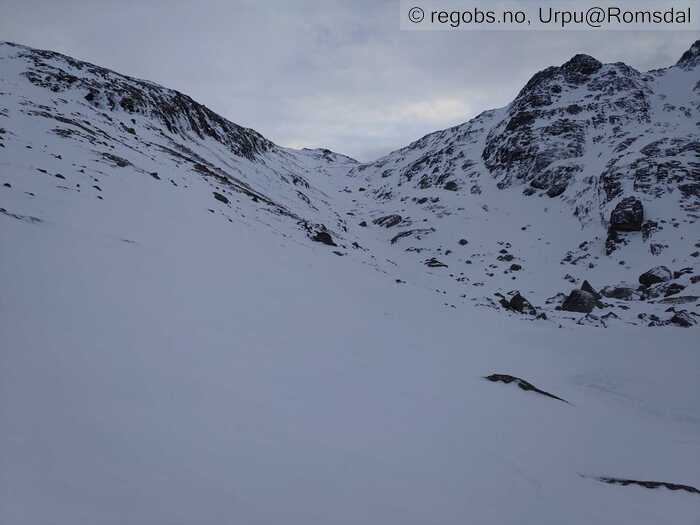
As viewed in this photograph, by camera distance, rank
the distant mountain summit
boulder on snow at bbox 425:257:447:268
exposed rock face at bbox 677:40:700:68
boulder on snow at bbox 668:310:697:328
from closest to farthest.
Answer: boulder on snow at bbox 668:310:697:328
the distant mountain summit
boulder on snow at bbox 425:257:447:268
exposed rock face at bbox 677:40:700:68

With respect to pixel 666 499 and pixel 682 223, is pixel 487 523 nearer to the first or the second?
pixel 666 499

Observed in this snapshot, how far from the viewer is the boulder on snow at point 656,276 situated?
21.3 metres

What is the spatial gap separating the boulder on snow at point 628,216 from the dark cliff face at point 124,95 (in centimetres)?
3988

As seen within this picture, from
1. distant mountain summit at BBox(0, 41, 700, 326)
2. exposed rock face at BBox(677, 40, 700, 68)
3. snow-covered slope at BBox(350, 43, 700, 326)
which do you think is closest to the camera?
→ distant mountain summit at BBox(0, 41, 700, 326)

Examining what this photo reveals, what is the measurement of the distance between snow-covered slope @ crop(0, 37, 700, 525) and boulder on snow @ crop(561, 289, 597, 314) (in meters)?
1.93

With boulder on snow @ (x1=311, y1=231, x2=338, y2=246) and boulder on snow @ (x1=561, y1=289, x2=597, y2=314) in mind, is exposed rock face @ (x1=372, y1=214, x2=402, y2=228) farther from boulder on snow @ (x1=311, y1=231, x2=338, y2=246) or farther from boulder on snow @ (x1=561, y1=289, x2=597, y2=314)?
boulder on snow @ (x1=561, y1=289, x2=597, y2=314)

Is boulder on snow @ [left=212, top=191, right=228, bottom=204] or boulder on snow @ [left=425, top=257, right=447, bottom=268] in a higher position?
boulder on snow @ [left=212, top=191, right=228, bottom=204]

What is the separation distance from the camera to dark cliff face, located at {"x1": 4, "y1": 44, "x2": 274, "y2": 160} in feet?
102

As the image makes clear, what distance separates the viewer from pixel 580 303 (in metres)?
18.0

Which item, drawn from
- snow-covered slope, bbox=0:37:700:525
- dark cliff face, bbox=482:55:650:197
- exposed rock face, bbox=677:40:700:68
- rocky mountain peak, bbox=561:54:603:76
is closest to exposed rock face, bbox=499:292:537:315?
snow-covered slope, bbox=0:37:700:525

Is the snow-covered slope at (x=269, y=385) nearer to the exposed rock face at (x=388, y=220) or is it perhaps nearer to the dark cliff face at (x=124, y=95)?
the dark cliff face at (x=124, y=95)

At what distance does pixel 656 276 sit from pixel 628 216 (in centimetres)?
939

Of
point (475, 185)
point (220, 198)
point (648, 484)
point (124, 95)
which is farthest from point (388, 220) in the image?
point (648, 484)

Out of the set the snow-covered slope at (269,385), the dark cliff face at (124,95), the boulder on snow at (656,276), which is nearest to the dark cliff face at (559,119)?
the boulder on snow at (656,276)
